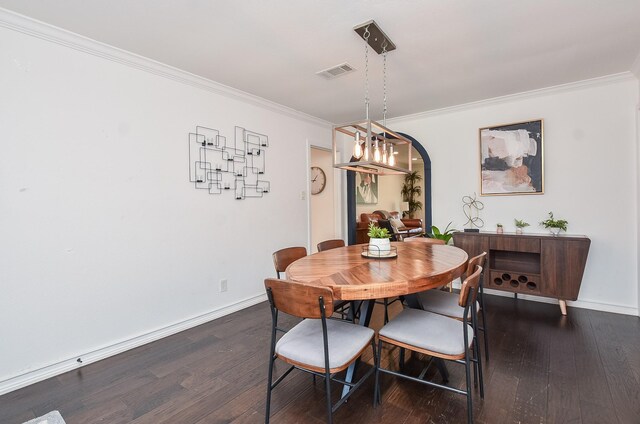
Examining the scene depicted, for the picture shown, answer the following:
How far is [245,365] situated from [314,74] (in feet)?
8.87

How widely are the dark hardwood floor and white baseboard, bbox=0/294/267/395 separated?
0.20 ft

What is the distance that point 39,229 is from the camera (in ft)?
7.23

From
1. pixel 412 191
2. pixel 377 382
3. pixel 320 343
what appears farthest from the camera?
pixel 412 191

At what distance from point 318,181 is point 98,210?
3671mm

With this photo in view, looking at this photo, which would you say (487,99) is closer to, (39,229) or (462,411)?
(462,411)

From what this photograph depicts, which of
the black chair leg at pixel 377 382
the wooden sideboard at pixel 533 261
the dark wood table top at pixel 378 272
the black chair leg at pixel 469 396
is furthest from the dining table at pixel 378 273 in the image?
the wooden sideboard at pixel 533 261

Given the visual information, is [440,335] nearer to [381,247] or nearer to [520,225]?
[381,247]

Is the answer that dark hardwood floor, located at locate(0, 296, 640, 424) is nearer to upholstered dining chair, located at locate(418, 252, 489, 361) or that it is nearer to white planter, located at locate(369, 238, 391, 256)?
upholstered dining chair, located at locate(418, 252, 489, 361)

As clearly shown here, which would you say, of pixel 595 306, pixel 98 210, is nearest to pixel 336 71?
pixel 98 210

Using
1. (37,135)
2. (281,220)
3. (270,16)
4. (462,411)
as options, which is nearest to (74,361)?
(37,135)

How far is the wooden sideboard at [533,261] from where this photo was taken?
10.4 ft

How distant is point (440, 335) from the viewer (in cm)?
170

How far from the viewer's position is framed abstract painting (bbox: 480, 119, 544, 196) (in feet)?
12.0

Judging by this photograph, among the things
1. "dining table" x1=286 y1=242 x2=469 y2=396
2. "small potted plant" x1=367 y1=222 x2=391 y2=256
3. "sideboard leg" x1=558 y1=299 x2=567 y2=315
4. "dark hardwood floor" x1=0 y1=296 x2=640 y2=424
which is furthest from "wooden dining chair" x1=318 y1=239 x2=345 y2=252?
"sideboard leg" x1=558 y1=299 x2=567 y2=315
